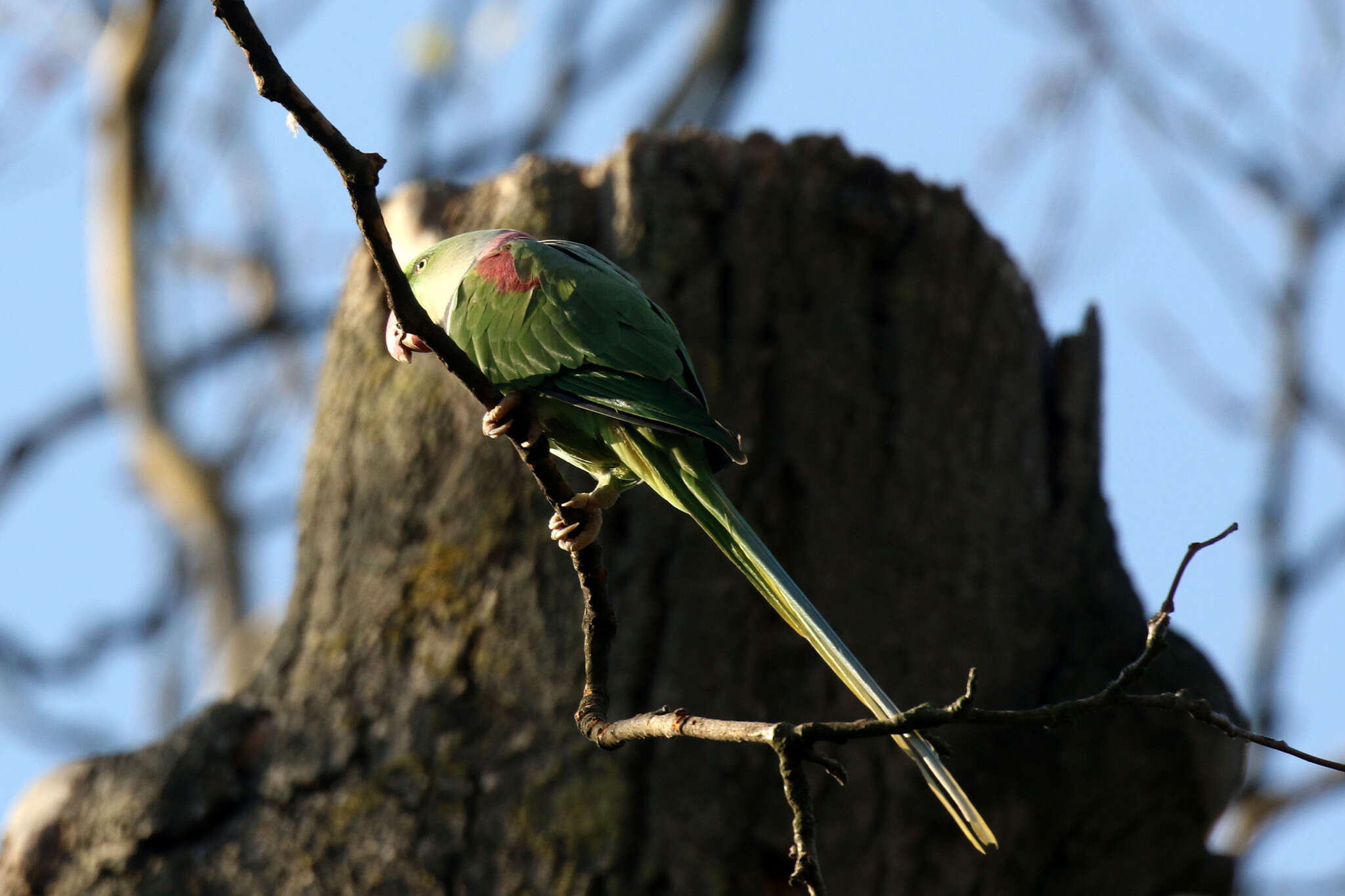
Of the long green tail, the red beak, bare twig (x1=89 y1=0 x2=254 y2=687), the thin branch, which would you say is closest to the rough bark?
the red beak

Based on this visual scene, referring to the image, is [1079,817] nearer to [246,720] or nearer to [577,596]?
[577,596]

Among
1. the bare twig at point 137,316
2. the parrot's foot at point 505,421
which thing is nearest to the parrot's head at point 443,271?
the parrot's foot at point 505,421

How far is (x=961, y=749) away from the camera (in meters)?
3.25

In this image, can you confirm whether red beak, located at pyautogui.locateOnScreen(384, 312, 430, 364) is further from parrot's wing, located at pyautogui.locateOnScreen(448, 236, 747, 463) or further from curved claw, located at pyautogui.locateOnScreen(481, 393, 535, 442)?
curved claw, located at pyautogui.locateOnScreen(481, 393, 535, 442)

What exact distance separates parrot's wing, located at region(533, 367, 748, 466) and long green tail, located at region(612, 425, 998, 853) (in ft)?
0.28

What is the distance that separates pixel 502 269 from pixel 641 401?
1.70ft

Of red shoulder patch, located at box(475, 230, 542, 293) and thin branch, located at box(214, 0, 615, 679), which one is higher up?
red shoulder patch, located at box(475, 230, 542, 293)

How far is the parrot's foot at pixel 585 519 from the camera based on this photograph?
2365mm

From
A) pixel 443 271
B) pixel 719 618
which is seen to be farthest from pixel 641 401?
pixel 719 618

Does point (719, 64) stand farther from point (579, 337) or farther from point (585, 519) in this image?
point (585, 519)

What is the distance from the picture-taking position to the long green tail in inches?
70.0

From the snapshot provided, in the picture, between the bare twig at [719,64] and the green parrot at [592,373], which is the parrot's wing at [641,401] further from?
the bare twig at [719,64]

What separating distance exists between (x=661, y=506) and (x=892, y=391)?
0.77 m

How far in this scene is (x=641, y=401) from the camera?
7.49 feet
